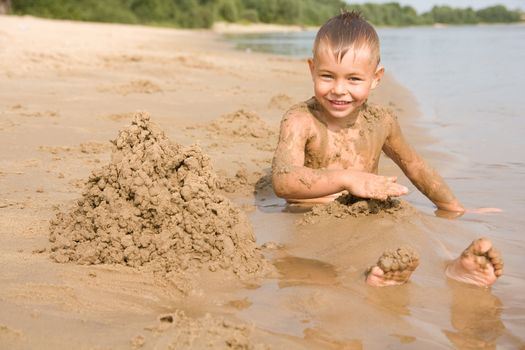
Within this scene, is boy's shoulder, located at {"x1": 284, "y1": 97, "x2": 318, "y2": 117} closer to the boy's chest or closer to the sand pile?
the boy's chest

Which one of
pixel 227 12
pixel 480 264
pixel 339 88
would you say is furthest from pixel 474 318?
pixel 227 12

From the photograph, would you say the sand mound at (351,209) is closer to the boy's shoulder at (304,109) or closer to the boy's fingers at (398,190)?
the boy's fingers at (398,190)

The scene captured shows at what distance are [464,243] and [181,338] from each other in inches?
60.9

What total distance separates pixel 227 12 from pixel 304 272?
4891cm

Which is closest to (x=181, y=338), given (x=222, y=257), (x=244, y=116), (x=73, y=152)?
(x=222, y=257)

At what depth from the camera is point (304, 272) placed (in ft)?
6.82

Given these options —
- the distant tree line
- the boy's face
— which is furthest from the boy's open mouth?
the distant tree line

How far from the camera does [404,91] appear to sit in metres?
8.52

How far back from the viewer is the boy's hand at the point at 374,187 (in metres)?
2.45

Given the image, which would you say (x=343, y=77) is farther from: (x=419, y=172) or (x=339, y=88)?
(x=419, y=172)

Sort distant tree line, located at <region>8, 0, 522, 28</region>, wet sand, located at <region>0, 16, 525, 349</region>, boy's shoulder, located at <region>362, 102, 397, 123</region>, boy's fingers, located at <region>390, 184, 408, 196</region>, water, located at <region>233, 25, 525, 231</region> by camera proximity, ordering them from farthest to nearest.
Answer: distant tree line, located at <region>8, 0, 522, 28</region> < water, located at <region>233, 25, 525, 231</region> < boy's shoulder, located at <region>362, 102, 397, 123</region> < boy's fingers, located at <region>390, 184, 408, 196</region> < wet sand, located at <region>0, 16, 525, 349</region>

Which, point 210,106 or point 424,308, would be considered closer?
point 424,308

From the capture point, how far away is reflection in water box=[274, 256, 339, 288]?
1980 millimetres

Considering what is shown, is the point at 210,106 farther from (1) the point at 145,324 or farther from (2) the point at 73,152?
(1) the point at 145,324
